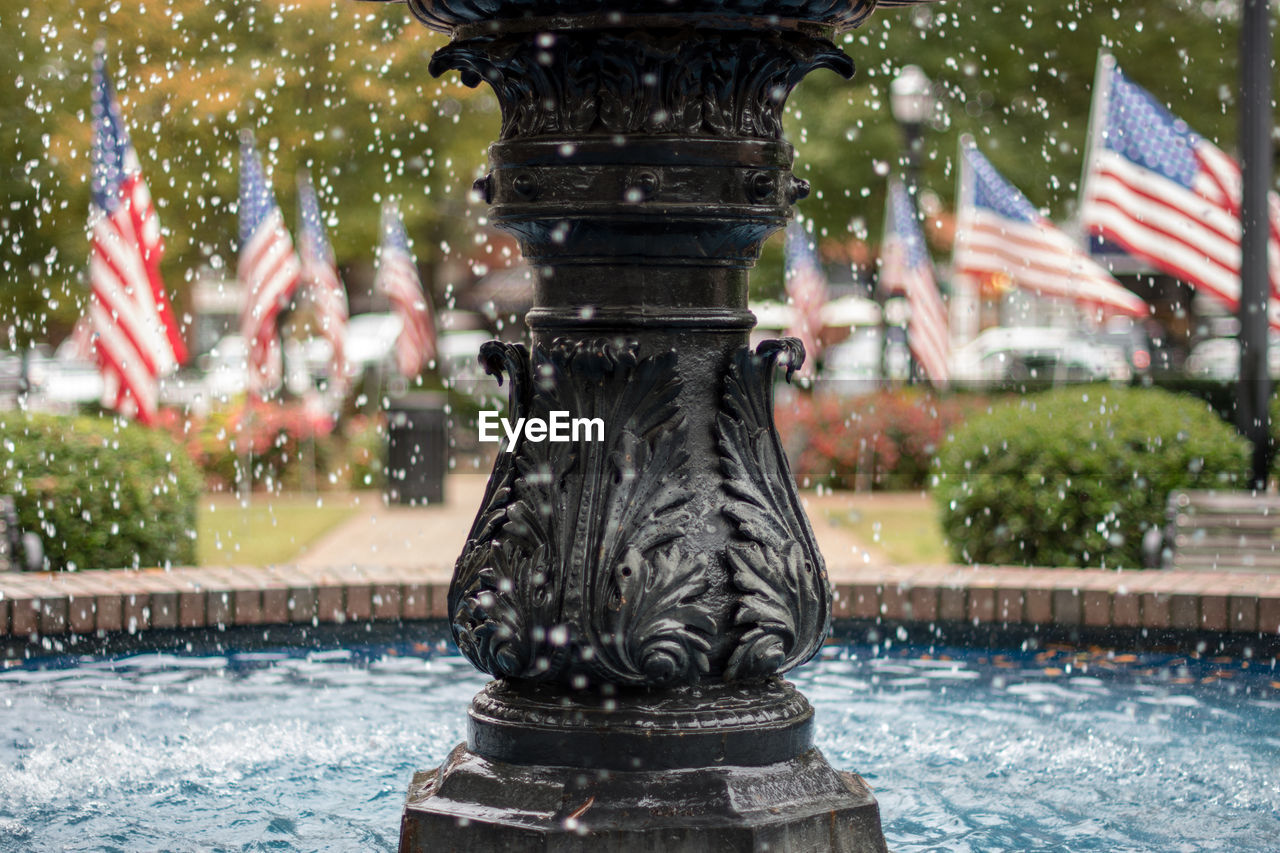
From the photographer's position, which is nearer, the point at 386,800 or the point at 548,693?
the point at 548,693

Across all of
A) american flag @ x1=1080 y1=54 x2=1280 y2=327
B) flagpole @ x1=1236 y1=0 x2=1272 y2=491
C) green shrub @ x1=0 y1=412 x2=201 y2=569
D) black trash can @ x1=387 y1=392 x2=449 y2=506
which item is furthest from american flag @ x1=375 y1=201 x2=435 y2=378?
flagpole @ x1=1236 y1=0 x2=1272 y2=491

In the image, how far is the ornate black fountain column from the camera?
351 centimetres

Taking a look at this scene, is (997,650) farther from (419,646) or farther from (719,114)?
(719,114)

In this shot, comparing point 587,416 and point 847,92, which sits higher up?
point 847,92

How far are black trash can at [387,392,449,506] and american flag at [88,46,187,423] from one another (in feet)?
13.4

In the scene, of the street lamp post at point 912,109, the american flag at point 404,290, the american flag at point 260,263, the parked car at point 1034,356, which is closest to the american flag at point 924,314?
the street lamp post at point 912,109

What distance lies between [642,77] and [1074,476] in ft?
21.1

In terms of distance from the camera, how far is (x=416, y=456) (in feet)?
51.7

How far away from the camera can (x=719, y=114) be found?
11.8ft

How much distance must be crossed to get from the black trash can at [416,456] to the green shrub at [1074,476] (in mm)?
6517

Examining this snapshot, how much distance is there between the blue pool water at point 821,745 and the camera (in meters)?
4.41

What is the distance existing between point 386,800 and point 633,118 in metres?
2.19

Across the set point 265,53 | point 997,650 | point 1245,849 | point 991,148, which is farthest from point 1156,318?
point 1245,849

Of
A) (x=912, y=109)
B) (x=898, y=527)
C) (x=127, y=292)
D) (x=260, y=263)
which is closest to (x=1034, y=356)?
(x=912, y=109)
